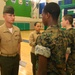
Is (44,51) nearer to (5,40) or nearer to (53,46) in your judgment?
(53,46)

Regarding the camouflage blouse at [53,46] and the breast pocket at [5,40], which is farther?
the breast pocket at [5,40]

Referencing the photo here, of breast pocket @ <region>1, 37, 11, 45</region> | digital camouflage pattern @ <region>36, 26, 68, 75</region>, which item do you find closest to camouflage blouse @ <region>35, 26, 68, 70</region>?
digital camouflage pattern @ <region>36, 26, 68, 75</region>

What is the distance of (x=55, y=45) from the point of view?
1.35m

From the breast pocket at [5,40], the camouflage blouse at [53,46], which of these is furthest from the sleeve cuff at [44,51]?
the breast pocket at [5,40]

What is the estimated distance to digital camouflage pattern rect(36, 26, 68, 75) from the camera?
1331 mm

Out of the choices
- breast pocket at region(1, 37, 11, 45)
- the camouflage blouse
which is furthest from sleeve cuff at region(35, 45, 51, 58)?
breast pocket at region(1, 37, 11, 45)

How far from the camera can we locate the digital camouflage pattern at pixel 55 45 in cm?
133

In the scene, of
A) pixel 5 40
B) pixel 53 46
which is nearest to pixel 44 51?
pixel 53 46

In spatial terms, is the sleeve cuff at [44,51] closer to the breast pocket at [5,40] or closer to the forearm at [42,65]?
the forearm at [42,65]

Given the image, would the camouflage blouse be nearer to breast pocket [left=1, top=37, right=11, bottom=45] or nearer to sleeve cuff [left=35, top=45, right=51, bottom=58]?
sleeve cuff [left=35, top=45, right=51, bottom=58]

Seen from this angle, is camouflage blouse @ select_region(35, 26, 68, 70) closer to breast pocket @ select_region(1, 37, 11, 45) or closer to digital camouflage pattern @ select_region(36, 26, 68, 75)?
digital camouflage pattern @ select_region(36, 26, 68, 75)

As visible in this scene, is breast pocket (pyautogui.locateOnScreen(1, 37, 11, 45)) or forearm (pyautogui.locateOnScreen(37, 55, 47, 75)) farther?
breast pocket (pyautogui.locateOnScreen(1, 37, 11, 45))

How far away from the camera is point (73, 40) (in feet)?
5.77

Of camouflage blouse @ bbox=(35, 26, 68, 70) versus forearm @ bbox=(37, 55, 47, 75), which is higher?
camouflage blouse @ bbox=(35, 26, 68, 70)
